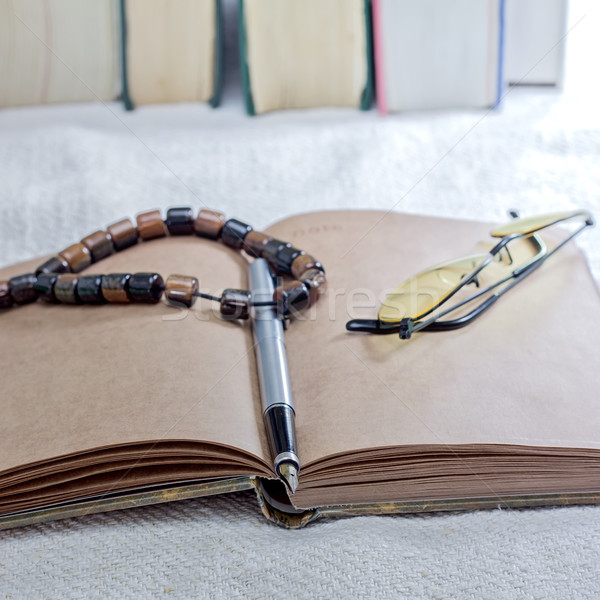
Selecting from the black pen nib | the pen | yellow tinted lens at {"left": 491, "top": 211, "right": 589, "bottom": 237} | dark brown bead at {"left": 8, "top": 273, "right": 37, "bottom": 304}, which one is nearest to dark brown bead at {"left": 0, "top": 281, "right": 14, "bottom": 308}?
dark brown bead at {"left": 8, "top": 273, "right": 37, "bottom": 304}

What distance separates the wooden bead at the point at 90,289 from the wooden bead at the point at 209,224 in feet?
0.42

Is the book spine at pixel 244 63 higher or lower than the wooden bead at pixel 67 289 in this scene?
higher

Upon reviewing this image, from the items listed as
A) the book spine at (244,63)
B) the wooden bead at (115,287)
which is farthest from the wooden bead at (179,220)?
the book spine at (244,63)

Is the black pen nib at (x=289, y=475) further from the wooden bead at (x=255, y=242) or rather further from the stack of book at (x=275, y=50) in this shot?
the stack of book at (x=275, y=50)

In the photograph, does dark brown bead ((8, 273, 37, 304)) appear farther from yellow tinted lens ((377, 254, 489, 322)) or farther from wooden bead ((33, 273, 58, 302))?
yellow tinted lens ((377, 254, 489, 322))

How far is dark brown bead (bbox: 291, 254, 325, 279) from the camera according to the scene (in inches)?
24.7

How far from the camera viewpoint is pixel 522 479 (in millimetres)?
470

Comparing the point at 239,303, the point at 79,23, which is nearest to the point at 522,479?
the point at 239,303

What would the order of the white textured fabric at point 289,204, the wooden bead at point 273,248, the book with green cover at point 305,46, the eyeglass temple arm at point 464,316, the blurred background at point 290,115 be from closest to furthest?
the white textured fabric at point 289,204 < the eyeglass temple arm at point 464,316 < the wooden bead at point 273,248 < the blurred background at point 290,115 < the book with green cover at point 305,46

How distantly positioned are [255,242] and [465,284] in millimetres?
204

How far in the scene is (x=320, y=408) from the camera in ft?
1.65

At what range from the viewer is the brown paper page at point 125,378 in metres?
0.47

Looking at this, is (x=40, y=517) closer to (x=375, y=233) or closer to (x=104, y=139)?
(x=375, y=233)

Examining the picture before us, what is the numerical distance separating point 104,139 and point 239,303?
0.50m
